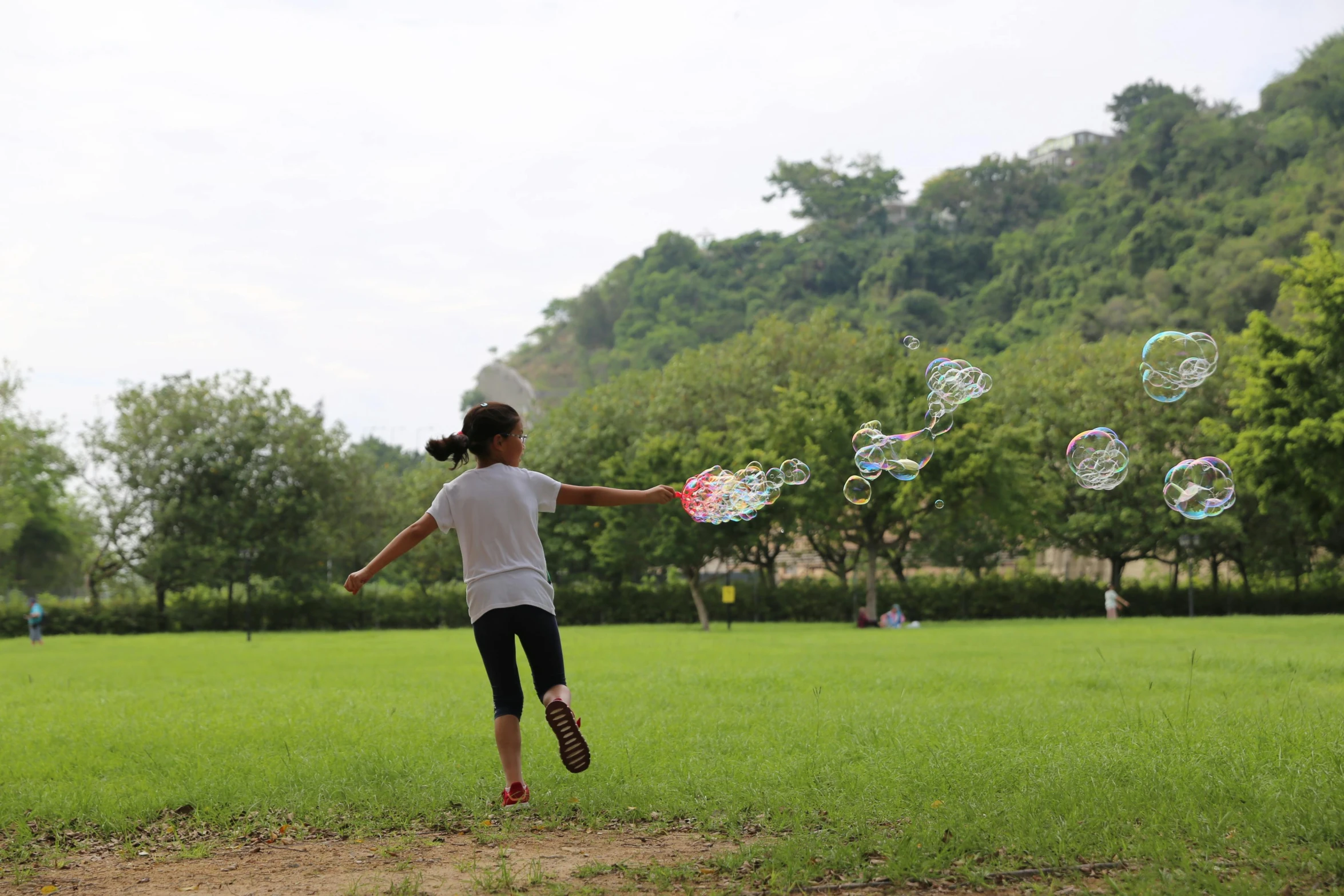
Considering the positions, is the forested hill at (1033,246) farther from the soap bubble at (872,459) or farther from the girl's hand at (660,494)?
the girl's hand at (660,494)

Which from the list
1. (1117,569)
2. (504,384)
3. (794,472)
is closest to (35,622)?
(794,472)

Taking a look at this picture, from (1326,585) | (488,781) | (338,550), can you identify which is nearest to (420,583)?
(338,550)

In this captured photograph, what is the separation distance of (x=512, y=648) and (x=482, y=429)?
1.27 meters

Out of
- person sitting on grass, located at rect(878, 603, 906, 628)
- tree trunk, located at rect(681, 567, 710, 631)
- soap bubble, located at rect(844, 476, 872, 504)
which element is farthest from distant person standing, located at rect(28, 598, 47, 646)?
soap bubble, located at rect(844, 476, 872, 504)

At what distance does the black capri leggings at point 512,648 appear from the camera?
21.4 ft

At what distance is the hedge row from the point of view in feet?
164

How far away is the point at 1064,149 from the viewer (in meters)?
146

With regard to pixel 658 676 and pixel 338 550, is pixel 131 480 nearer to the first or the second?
pixel 338 550

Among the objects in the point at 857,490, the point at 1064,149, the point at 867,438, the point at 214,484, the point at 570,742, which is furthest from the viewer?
the point at 1064,149

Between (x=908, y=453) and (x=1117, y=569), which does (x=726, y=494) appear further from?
(x=1117, y=569)

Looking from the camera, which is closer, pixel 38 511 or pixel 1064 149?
pixel 38 511

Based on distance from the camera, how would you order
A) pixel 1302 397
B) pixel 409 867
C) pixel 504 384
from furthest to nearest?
pixel 504 384, pixel 1302 397, pixel 409 867

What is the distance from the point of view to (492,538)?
259 inches

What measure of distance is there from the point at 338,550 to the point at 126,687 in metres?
36.9
